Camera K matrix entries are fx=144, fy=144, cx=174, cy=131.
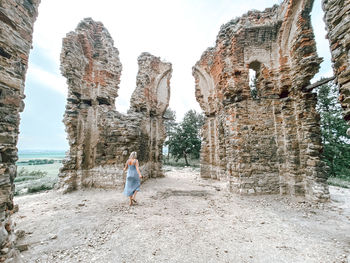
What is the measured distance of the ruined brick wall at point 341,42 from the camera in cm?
264

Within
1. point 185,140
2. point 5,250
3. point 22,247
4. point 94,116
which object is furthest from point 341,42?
point 185,140

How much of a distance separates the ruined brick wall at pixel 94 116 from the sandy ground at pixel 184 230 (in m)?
1.49

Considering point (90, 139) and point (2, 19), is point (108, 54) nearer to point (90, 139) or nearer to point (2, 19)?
point (90, 139)

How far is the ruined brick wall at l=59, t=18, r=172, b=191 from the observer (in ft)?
21.8

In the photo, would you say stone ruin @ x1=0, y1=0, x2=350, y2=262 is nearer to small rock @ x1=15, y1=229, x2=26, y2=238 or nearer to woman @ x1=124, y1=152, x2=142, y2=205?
woman @ x1=124, y1=152, x2=142, y2=205

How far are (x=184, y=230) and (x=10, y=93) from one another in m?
4.13

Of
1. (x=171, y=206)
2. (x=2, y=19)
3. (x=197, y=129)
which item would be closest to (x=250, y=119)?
(x=171, y=206)

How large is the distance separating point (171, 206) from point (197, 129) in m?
16.0

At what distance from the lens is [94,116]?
7.20 metres

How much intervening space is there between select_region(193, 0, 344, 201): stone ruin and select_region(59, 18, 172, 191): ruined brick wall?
5034mm

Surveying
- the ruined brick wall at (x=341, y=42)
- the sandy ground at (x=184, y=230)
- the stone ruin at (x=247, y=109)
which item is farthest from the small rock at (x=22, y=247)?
the ruined brick wall at (x=341, y=42)

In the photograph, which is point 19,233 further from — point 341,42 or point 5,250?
point 341,42

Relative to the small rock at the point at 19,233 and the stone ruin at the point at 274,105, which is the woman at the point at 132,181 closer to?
the small rock at the point at 19,233

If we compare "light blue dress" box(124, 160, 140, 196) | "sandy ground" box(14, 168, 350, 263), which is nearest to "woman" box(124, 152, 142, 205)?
"light blue dress" box(124, 160, 140, 196)
